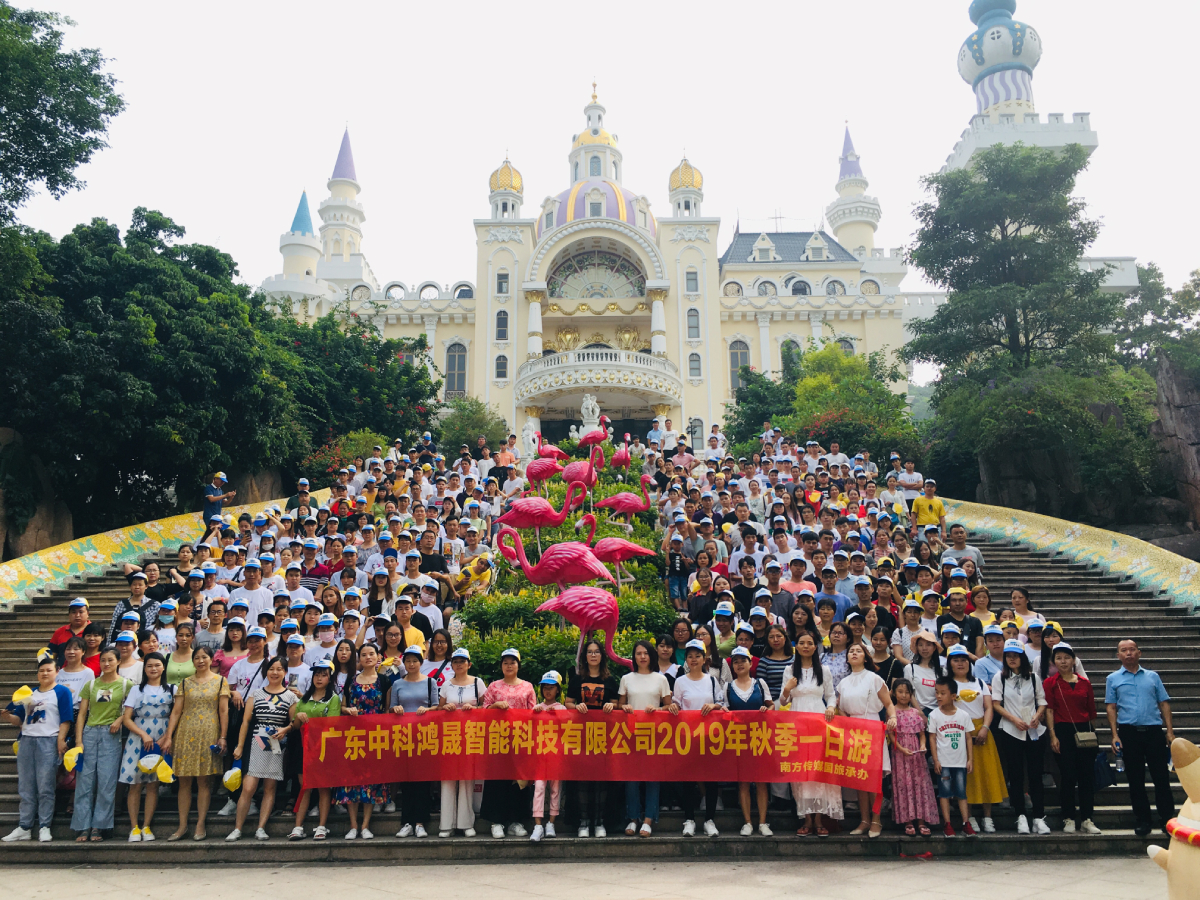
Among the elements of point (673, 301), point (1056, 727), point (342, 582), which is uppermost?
point (673, 301)

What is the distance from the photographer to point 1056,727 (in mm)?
6406

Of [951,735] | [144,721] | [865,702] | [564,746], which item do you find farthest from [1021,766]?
[144,721]

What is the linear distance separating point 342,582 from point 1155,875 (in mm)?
7616

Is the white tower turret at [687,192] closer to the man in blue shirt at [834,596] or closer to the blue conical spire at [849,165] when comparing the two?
the blue conical spire at [849,165]

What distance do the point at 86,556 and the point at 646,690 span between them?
33.1 feet

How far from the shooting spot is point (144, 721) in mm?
6445

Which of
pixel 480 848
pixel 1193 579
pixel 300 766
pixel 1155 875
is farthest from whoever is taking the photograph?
pixel 1193 579

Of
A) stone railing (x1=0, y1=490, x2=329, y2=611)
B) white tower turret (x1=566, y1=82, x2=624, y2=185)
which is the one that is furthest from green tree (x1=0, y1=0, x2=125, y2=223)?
white tower turret (x1=566, y1=82, x2=624, y2=185)

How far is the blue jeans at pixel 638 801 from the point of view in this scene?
20.9 feet

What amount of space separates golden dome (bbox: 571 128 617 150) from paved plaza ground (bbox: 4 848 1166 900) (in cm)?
3563

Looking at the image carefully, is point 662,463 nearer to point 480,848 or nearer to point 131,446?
point 480,848

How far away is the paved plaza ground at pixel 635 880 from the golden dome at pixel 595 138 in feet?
117

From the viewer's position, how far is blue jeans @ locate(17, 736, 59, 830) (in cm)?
634

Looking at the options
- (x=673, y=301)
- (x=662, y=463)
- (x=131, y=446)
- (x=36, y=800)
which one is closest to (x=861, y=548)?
(x=662, y=463)
